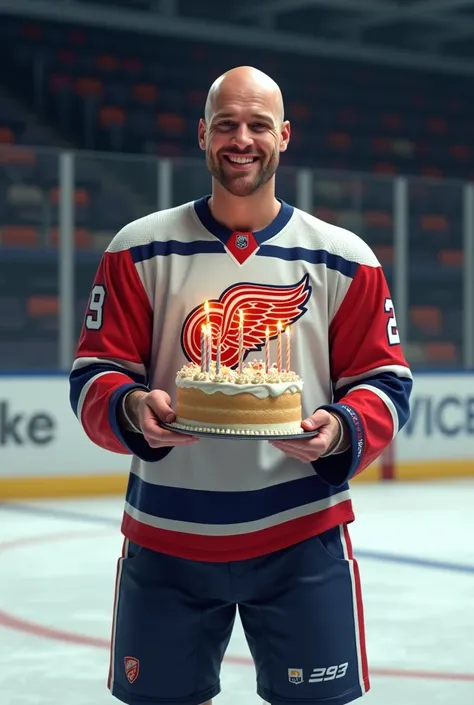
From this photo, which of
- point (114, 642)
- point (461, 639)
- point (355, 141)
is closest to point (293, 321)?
point (114, 642)

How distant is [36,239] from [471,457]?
375cm

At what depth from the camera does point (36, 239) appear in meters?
9.31

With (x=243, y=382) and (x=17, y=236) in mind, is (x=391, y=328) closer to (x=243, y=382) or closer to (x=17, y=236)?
(x=243, y=382)

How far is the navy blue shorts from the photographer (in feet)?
7.23

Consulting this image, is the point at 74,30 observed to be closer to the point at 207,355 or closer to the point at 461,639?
the point at 461,639

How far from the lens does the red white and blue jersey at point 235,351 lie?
2201 mm

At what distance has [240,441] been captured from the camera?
2201mm

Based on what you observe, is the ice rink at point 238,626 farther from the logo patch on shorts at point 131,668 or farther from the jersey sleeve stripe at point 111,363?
the jersey sleeve stripe at point 111,363

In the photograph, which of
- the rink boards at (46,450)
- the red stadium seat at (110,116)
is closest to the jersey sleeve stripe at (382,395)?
the rink boards at (46,450)

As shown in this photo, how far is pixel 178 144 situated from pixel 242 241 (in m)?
13.9

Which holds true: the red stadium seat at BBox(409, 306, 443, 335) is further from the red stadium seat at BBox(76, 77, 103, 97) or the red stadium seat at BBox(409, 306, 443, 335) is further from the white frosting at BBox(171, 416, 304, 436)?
the white frosting at BBox(171, 416, 304, 436)

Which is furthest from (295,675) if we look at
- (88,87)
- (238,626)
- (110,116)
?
(88,87)

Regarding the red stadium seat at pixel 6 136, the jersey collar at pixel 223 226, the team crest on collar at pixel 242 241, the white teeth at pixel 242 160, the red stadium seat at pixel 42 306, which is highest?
the red stadium seat at pixel 6 136

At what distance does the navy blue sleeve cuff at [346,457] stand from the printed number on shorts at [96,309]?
40cm
